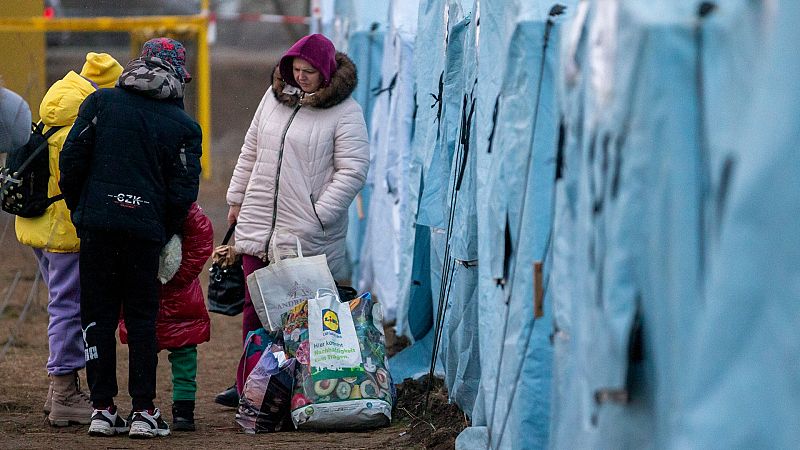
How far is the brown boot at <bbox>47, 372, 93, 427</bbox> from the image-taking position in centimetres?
560

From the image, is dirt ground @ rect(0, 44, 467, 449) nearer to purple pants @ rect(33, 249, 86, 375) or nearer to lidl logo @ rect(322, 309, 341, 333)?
purple pants @ rect(33, 249, 86, 375)

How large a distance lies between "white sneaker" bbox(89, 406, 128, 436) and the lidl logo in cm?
98

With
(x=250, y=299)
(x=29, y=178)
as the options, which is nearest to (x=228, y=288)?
(x=250, y=299)

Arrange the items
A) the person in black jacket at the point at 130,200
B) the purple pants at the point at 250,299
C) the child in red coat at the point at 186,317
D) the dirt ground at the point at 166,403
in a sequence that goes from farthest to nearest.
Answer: the purple pants at the point at 250,299
the child in red coat at the point at 186,317
the dirt ground at the point at 166,403
the person in black jacket at the point at 130,200

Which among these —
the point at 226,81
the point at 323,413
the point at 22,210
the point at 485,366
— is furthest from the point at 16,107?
the point at 226,81

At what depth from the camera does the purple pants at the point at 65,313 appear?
5.55 meters

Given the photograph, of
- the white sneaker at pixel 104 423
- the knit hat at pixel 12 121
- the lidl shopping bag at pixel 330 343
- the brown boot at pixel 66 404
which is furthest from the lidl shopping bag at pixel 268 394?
the knit hat at pixel 12 121

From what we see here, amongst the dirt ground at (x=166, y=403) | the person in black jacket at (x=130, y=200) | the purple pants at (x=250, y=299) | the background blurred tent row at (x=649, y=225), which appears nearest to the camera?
the background blurred tent row at (x=649, y=225)

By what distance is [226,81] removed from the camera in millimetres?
28125

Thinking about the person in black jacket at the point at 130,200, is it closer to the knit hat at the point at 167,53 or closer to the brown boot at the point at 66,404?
the knit hat at the point at 167,53

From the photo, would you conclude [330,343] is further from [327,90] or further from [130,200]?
[327,90]

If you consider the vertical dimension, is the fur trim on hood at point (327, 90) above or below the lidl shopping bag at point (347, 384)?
above

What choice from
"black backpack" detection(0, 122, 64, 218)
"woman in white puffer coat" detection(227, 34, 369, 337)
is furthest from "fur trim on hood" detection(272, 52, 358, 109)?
"black backpack" detection(0, 122, 64, 218)

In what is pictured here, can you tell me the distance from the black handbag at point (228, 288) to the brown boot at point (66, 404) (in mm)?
857
